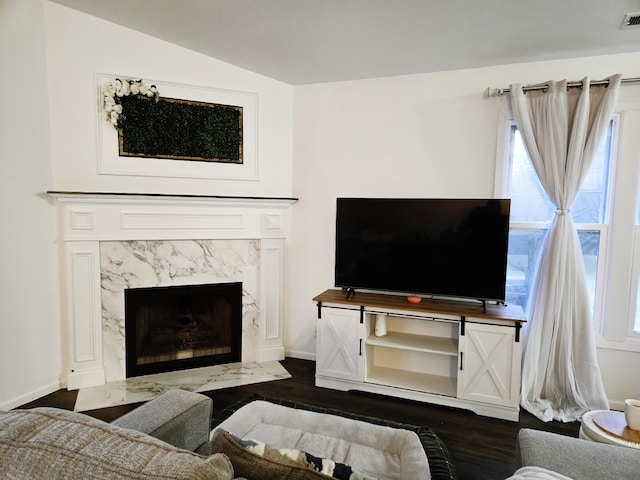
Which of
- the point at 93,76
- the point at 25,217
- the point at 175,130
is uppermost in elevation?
the point at 93,76

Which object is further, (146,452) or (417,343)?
(417,343)

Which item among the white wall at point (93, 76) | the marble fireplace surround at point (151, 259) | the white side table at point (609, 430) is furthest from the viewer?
the marble fireplace surround at point (151, 259)

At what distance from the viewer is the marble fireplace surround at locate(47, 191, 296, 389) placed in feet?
10.3

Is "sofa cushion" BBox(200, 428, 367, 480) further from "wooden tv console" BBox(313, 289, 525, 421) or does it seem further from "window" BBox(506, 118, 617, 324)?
"window" BBox(506, 118, 617, 324)

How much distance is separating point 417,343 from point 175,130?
105 inches

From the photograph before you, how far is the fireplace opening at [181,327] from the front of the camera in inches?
135

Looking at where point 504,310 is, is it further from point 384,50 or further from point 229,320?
point 229,320

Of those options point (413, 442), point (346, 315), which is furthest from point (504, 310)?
point (413, 442)

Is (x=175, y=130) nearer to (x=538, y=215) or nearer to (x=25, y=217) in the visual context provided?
(x=25, y=217)

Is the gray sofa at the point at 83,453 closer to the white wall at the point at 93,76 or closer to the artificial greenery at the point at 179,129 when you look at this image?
the white wall at the point at 93,76

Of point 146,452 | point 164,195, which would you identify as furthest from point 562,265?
point 164,195

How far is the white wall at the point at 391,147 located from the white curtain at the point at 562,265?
0.88ft

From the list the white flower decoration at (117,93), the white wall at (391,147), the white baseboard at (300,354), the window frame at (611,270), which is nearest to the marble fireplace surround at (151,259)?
the white baseboard at (300,354)

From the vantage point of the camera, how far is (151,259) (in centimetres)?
340
